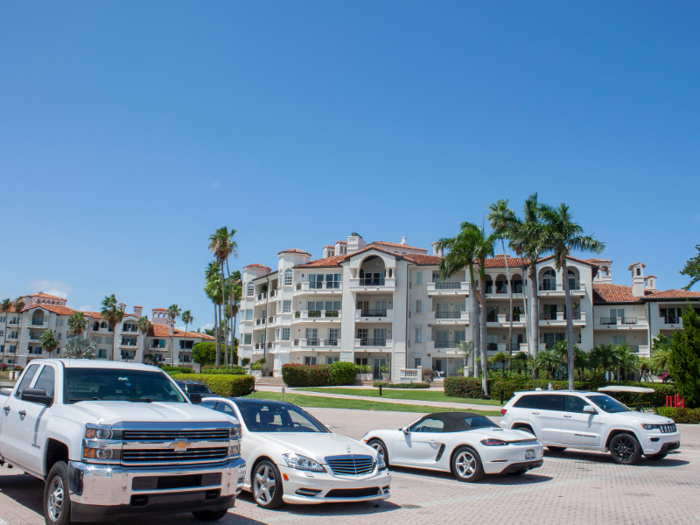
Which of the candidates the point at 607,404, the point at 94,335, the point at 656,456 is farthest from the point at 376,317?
the point at 94,335

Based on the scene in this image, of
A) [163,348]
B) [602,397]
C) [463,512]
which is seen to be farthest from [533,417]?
[163,348]

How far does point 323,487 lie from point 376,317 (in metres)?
50.6

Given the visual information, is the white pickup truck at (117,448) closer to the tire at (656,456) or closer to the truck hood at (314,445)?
the truck hood at (314,445)

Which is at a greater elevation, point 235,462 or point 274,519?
point 235,462

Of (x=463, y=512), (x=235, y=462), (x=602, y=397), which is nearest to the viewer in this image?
(x=235, y=462)

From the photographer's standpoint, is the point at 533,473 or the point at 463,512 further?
the point at 533,473

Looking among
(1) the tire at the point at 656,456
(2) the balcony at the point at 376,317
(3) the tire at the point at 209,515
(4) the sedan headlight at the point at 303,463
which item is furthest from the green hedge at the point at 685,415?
(2) the balcony at the point at 376,317

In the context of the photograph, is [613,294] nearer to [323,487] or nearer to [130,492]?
[323,487]

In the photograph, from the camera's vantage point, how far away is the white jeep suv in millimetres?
13859

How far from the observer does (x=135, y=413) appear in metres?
6.39

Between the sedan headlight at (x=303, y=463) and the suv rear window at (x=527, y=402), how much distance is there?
9.34 m

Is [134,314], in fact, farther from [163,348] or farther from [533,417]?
[533,417]

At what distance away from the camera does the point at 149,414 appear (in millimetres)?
6422

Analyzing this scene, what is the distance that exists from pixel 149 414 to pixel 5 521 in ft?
8.34
